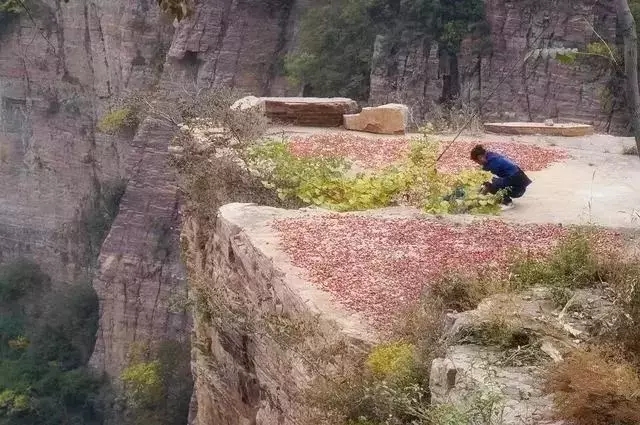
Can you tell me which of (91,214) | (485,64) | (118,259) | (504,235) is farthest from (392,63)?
(504,235)

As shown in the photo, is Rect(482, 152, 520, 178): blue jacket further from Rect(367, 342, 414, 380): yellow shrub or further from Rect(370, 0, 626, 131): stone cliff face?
Rect(370, 0, 626, 131): stone cliff face

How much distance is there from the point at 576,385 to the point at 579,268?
5.38 feet

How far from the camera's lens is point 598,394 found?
12.0 feet

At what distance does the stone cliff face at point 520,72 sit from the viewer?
71.3 ft

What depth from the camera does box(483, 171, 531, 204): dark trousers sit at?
8750 millimetres

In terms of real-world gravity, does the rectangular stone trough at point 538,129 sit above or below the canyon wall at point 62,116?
above

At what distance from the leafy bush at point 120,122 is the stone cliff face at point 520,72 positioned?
8731 millimetres

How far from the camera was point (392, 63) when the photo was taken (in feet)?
80.6

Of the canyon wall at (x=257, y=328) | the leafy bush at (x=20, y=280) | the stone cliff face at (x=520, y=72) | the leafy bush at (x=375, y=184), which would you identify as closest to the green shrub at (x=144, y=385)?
the leafy bush at (x=20, y=280)

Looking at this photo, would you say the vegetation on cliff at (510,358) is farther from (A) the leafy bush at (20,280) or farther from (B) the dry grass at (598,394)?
(A) the leafy bush at (20,280)

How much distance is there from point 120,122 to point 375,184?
70.9 ft

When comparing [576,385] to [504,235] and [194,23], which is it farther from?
[194,23]

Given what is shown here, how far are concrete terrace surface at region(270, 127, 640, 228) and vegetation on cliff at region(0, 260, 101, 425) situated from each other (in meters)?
17.0

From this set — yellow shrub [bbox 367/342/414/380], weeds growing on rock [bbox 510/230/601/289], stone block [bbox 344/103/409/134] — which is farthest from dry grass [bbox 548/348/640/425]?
stone block [bbox 344/103/409/134]
